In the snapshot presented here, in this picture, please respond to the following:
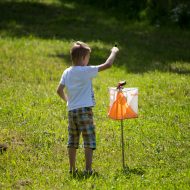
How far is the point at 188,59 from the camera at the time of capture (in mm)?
16484

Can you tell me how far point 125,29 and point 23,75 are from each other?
879 cm

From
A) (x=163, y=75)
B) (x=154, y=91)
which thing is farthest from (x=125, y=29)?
(x=154, y=91)

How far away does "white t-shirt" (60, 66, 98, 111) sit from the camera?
23.7 feet

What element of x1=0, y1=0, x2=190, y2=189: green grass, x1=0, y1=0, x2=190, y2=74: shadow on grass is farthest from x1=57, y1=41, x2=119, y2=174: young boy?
x1=0, y1=0, x2=190, y2=74: shadow on grass

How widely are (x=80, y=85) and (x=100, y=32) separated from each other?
546 inches

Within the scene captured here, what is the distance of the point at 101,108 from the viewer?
11.0 m

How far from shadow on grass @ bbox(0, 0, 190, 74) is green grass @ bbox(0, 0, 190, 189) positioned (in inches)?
A: 1.4

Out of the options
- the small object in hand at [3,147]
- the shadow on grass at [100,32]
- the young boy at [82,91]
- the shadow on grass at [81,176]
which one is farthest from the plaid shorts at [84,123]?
the shadow on grass at [100,32]

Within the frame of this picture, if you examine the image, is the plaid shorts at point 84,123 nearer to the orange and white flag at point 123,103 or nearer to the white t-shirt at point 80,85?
the white t-shirt at point 80,85

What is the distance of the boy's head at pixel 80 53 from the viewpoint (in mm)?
7145

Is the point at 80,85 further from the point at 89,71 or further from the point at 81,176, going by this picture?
the point at 81,176

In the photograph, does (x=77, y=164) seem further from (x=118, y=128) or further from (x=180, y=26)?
(x=180, y=26)

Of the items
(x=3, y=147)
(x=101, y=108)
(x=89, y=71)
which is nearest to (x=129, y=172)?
(x=89, y=71)

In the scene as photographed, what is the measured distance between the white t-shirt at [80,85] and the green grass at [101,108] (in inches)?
37.7
